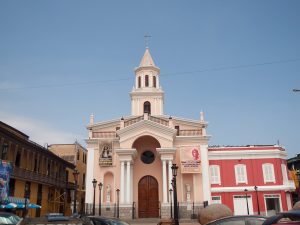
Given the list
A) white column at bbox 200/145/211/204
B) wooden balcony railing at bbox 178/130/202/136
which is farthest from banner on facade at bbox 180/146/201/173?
wooden balcony railing at bbox 178/130/202/136

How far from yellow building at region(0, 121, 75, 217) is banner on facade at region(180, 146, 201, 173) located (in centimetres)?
1567

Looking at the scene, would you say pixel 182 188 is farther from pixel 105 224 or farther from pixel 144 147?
pixel 105 224

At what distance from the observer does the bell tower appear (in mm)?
38562

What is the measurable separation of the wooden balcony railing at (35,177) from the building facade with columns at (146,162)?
550 cm

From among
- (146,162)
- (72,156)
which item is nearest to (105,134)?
(146,162)

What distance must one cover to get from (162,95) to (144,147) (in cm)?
798

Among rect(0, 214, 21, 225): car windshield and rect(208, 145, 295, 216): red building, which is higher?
rect(208, 145, 295, 216): red building

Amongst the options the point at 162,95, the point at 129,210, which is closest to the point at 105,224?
the point at 129,210

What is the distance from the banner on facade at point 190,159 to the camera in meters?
31.7

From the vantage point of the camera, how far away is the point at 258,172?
33625 millimetres

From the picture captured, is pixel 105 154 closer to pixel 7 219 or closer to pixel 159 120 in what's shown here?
pixel 159 120

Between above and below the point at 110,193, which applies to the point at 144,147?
above

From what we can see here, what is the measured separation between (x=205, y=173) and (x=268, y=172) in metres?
7.30

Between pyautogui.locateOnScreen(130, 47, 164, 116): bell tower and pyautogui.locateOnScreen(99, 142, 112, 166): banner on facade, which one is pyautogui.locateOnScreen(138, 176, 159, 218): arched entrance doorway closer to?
pyautogui.locateOnScreen(99, 142, 112, 166): banner on facade
